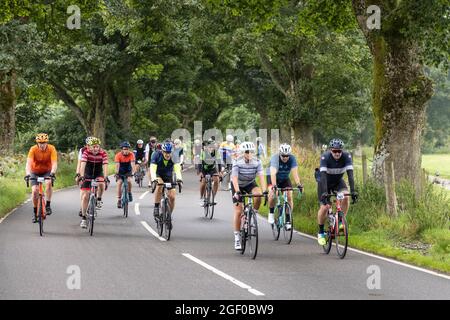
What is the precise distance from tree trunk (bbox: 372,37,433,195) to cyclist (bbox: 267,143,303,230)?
12.2 feet

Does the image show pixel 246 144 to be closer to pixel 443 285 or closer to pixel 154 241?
pixel 154 241

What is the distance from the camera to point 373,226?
16109 mm

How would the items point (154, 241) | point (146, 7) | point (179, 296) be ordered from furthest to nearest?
point (146, 7)
point (154, 241)
point (179, 296)

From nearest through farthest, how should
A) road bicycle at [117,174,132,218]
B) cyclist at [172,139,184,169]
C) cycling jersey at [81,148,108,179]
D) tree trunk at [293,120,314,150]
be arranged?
cycling jersey at [81,148,108,179] → cyclist at [172,139,184,169] → road bicycle at [117,174,132,218] → tree trunk at [293,120,314,150]

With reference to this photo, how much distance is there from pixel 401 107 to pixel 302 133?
2544 centimetres

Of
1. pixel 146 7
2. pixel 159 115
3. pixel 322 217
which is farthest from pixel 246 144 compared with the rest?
pixel 159 115

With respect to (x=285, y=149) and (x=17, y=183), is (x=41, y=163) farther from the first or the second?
(x=17, y=183)

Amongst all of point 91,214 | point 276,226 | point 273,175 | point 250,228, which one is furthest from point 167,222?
point 250,228

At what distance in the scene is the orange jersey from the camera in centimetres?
1633

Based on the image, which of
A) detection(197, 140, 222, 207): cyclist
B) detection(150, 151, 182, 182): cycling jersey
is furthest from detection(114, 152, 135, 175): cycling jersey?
detection(150, 151, 182, 182): cycling jersey

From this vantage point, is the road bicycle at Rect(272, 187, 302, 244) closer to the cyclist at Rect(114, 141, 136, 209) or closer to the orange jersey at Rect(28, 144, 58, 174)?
the orange jersey at Rect(28, 144, 58, 174)

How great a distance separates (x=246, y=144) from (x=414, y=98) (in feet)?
20.2

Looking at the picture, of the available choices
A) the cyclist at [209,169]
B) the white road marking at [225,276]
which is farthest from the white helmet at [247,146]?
the cyclist at [209,169]

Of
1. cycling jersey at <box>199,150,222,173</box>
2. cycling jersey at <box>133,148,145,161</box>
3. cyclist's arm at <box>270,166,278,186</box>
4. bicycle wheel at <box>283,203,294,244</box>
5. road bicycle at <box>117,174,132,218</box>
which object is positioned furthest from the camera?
cycling jersey at <box>133,148,145,161</box>
